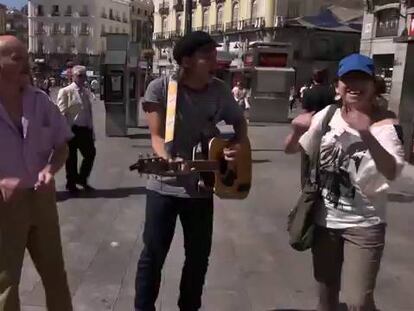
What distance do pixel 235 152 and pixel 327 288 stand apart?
0.84 meters

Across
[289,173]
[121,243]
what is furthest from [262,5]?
[121,243]

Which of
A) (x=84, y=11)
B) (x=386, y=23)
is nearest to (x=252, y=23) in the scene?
(x=386, y=23)

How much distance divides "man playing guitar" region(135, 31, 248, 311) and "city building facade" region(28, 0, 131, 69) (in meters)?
96.9

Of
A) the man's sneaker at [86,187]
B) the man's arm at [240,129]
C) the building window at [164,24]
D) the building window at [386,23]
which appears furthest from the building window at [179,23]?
the man's arm at [240,129]

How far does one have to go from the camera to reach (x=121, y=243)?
5.10 metres

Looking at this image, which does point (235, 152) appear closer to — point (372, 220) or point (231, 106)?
point (231, 106)

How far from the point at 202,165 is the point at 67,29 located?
103179mm

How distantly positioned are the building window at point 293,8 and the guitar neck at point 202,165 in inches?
2110

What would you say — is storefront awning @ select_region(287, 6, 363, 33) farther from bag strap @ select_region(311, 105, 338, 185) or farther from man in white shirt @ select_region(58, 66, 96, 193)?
bag strap @ select_region(311, 105, 338, 185)

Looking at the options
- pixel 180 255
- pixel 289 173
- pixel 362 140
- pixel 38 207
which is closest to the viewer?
pixel 362 140

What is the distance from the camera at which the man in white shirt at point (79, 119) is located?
7.61m

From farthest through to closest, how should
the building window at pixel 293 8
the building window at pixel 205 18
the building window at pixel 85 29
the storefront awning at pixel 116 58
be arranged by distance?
the building window at pixel 85 29 < the building window at pixel 205 18 < the building window at pixel 293 8 < the storefront awning at pixel 116 58

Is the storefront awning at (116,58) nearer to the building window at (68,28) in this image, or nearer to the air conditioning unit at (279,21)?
the air conditioning unit at (279,21)

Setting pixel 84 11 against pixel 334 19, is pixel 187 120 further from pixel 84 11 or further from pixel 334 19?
pixel 84 11
